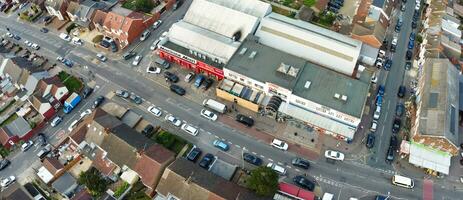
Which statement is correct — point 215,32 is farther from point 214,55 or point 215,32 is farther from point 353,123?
point 353,123

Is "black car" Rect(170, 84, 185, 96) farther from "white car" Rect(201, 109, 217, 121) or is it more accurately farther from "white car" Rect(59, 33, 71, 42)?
"white car" Rect(59, 33, 71, 42)

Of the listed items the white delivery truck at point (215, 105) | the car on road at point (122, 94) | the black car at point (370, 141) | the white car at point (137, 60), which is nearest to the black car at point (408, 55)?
the black car at point (370, 141)

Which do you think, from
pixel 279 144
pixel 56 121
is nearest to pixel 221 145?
pixel 279 144

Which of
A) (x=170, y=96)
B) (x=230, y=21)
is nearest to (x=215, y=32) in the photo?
(x=230, y=21)

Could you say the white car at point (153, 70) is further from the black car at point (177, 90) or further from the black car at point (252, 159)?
the black car at point (252, 159)

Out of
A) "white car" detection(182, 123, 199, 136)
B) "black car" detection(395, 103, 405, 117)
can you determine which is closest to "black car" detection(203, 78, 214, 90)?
"white car" detection(182, 123, 199, 136)

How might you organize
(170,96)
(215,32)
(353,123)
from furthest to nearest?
(215,32)
(170,96)
(353,123)
